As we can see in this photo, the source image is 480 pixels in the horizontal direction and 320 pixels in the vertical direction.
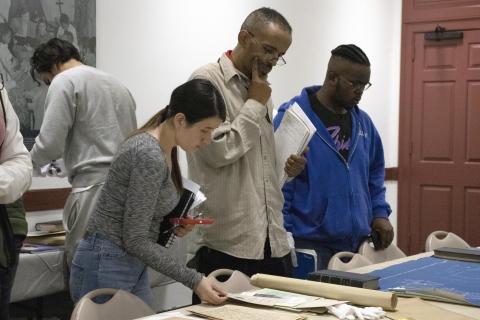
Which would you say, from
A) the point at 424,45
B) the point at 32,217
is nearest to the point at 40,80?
the point at 32,217

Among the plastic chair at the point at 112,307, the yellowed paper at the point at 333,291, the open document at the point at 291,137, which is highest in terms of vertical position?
the open document at the point at 291,137

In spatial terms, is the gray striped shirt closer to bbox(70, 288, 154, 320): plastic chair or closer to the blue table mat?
the blue table mat

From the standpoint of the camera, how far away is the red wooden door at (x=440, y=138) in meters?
5.80

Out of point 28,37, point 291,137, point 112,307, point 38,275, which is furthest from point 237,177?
point 28,37

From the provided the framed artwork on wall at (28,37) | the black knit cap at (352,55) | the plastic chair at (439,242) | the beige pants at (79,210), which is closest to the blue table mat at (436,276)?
the plastic chair at (439,242)

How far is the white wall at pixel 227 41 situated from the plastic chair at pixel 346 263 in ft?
6.14

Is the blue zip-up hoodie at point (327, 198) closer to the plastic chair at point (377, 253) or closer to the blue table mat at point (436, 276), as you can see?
the plastic chair at point (377, 253)

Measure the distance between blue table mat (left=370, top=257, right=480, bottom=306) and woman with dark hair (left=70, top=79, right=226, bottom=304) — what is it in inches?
27.4

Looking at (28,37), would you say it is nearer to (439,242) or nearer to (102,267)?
(102,267)

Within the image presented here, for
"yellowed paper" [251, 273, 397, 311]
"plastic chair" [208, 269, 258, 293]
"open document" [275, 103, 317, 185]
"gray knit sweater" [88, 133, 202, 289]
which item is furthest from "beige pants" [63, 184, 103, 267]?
"yellowed paper" [251, 273, 397, 311]

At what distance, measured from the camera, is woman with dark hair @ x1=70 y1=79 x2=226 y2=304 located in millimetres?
1899

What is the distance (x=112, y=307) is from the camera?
186cm

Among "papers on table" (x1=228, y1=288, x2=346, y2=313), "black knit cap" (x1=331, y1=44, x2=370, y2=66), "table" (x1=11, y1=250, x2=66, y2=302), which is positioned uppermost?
"black knit cap" (x1=331, y1=44, x2=370, y2=66)

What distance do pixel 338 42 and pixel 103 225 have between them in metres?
4.11
